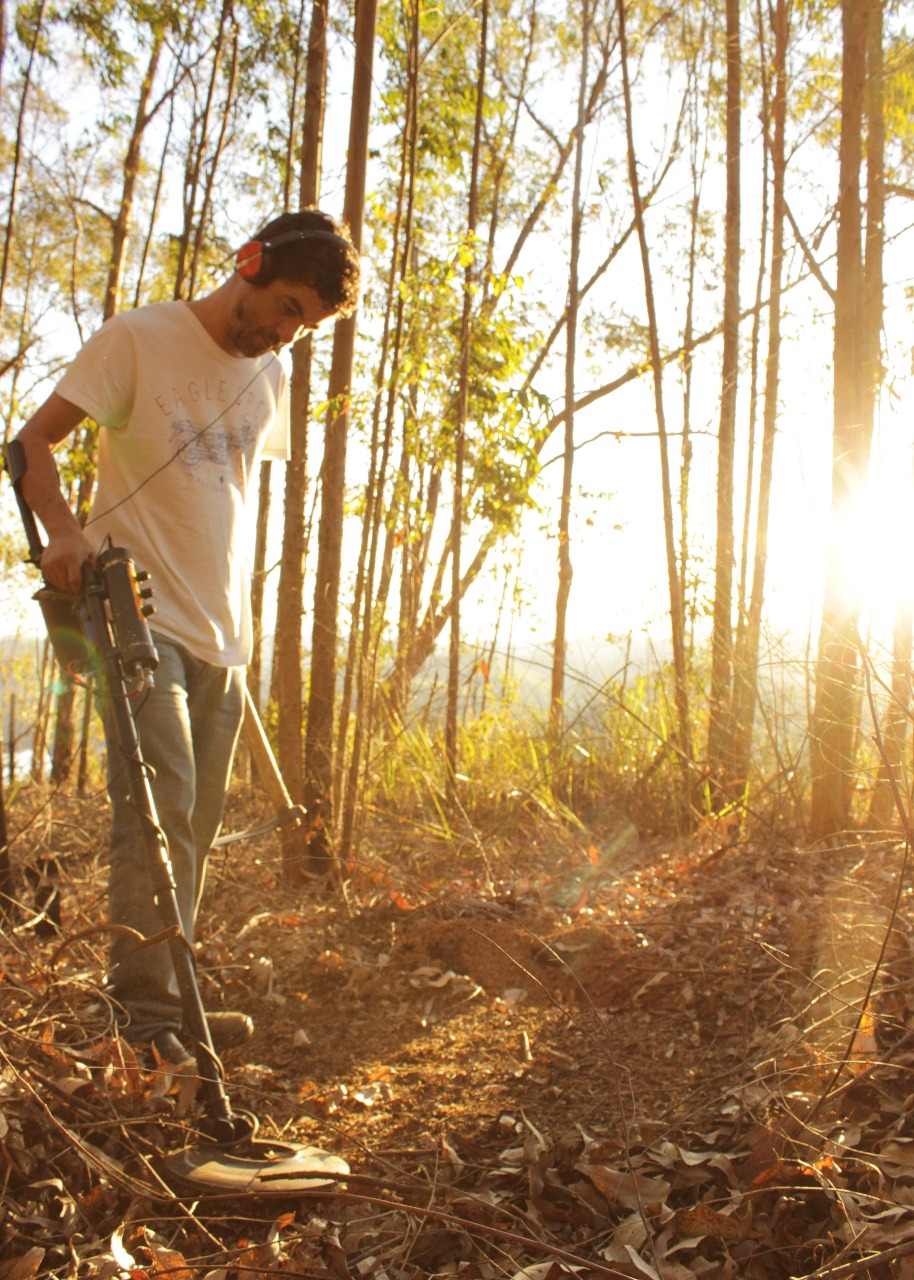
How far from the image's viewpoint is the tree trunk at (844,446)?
10.8 ft

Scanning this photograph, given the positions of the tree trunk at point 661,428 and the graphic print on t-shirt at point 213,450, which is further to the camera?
the tree trunk at point 661,428

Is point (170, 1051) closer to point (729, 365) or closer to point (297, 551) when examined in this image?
point (297, 551)

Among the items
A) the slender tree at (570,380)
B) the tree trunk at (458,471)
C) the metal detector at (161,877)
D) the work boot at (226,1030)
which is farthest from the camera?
the slender tree at (570,380)

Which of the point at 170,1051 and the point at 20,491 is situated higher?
the point at 20,491

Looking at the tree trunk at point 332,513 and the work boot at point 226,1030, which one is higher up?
the tree trunk at point 332,513

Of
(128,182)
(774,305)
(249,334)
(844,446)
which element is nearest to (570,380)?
(774,305)

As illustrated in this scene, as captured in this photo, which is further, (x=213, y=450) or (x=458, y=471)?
(x=458, y=471)

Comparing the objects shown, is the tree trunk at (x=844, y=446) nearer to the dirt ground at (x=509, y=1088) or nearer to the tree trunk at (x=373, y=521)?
the dirt ground at (x=509, y=1088)

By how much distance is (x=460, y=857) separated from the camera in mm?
4328

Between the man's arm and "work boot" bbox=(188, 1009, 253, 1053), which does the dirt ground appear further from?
the man's arm

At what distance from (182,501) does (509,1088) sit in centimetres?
159

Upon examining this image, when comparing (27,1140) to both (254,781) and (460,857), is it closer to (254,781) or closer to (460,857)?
(460,857)

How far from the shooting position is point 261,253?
2412 mm

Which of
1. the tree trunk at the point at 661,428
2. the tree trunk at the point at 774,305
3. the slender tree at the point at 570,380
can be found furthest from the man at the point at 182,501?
the slender tree at the point at 570,380
